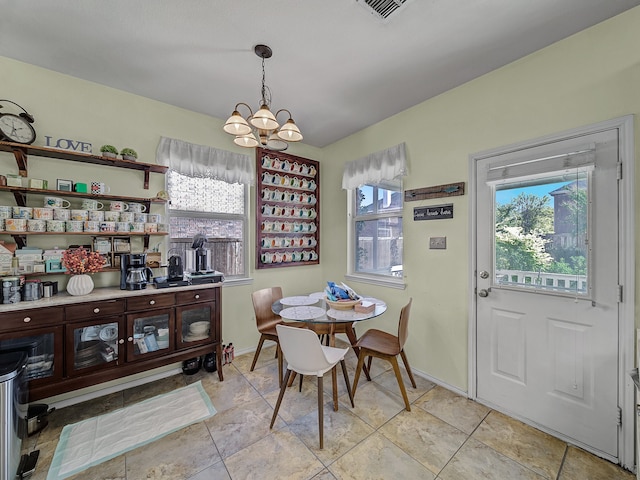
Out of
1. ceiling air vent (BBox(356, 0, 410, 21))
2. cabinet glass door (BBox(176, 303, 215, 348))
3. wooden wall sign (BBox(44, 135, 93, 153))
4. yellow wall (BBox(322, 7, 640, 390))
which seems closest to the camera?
ceiling air vent (BBox(356, 0, 410, 21))

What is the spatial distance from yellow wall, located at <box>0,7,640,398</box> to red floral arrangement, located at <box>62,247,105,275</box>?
64cm

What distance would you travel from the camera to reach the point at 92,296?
195cm

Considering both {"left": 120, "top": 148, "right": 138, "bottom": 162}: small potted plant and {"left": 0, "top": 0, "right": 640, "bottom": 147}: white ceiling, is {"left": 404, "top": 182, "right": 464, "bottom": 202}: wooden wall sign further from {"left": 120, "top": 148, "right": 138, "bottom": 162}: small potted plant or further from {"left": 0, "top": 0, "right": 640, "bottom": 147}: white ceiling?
{"left": 120, "top": 148, "right": 138, "bottom": 162}: small potted plant

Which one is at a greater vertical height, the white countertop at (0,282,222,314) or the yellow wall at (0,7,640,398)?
the yellow wall at (0,7,640,398)

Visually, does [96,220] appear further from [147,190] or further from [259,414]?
[259,414]

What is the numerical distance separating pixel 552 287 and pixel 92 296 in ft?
10.9

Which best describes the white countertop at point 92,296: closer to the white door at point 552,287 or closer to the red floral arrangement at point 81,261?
the red floral arrangement at point 81,261

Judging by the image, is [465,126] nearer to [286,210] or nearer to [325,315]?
[325,315]

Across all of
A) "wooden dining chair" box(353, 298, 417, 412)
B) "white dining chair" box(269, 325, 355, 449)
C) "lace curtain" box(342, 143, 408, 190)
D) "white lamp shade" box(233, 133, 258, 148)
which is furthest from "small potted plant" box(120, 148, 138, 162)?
"wooden dining chair" box(353, 298, 417, 412)

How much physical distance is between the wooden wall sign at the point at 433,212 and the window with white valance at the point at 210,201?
74.6 inches

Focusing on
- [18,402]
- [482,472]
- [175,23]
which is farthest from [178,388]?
[175,23]

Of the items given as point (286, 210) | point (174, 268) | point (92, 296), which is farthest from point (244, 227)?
point (92, 296)

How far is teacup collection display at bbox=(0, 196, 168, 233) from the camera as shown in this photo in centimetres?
190

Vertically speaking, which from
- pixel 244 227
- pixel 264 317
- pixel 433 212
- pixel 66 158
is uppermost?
pixel 66 158
